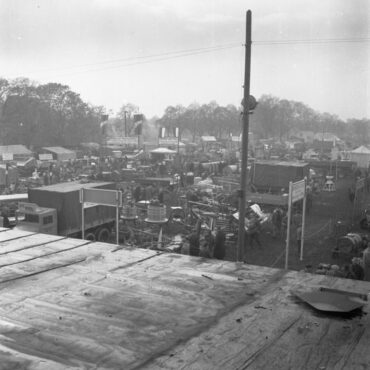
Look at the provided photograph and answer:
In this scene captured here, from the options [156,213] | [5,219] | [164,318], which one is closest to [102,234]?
[156,213]

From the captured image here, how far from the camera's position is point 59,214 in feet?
52.9

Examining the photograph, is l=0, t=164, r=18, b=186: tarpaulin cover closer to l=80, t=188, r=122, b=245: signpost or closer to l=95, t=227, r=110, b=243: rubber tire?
l=95, t=227, r=110, b=243: rubber tire

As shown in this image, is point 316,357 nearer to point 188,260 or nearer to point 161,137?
point 188,260

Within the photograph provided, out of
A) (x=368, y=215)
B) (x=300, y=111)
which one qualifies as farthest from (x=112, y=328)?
(x=300, y=111)

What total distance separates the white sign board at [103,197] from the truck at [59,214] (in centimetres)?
305

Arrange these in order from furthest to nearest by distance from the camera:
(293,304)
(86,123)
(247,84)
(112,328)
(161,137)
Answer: (86,123) < (161,137) < (247,84) < (293,304) < (112,328)

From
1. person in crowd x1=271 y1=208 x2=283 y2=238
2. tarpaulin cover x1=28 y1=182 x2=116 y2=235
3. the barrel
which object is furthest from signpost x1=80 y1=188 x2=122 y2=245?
person in crowd x1=271 y1=208 x2=283 y2=238

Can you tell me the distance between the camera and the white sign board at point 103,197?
1266 cm

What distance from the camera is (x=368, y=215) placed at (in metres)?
19.4

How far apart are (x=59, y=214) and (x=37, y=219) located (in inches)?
34.9

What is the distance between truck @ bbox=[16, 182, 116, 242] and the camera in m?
15.5

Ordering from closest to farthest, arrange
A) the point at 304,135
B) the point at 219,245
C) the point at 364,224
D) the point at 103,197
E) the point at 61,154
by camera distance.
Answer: the point at 219,245
the point at 103,197
the point at 364,224
the point at 61,154
the point at 304,135

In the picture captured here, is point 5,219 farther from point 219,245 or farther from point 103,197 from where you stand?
point 219,245

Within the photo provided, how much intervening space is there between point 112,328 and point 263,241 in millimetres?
13163
